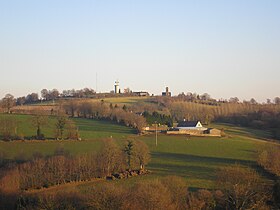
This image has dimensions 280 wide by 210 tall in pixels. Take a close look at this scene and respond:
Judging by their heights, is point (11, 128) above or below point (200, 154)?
above

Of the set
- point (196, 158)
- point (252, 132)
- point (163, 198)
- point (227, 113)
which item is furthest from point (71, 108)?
point (163, 198)

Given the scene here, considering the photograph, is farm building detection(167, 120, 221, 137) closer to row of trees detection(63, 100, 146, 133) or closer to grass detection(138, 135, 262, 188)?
row of trees detection(63, 100, 146, 133)

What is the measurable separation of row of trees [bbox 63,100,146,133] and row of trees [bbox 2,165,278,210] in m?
41.6

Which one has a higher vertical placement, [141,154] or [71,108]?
[71,108]

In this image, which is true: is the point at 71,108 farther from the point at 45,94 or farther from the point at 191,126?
the point at 45,94

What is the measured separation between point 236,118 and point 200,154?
4682 centimetres

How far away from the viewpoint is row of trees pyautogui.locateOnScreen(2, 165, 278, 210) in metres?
19.7

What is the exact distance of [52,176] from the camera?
98.2 feet

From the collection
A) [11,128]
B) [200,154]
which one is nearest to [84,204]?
[200,154]

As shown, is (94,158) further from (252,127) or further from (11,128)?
(252,127)

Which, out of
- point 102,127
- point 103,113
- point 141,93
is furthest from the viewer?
point 141,93

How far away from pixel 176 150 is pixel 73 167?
66.8ft

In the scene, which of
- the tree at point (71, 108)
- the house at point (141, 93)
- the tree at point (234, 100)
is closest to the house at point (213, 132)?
the tree at point (71, 108)

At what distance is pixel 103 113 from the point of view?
250 ft
